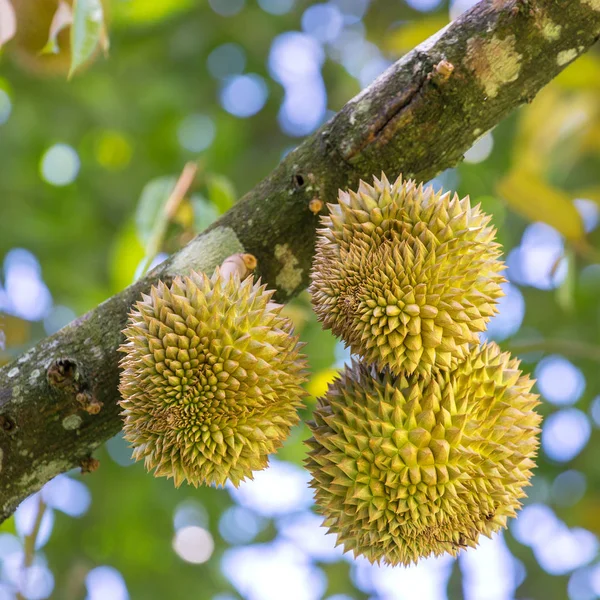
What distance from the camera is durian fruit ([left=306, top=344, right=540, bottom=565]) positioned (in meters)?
1.68

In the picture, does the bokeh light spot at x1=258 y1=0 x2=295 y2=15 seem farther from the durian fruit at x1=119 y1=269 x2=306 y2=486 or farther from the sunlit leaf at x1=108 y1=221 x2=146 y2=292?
the durian fruit at x1=119 y1=269 x2=306 y2=486

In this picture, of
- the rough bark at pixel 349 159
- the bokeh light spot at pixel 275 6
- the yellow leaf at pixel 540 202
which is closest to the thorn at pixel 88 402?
the rough bark at pixel 349 159

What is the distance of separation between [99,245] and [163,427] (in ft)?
11.2

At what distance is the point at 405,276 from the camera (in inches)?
64.6

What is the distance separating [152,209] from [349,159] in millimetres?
1310

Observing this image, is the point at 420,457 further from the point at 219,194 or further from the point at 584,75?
the point at 584,75

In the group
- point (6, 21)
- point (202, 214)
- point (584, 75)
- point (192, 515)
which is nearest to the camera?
point (6, 21)

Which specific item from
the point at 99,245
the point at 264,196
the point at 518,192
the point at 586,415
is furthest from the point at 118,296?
the point at 586,415

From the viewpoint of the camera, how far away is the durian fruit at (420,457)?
5.51 ft

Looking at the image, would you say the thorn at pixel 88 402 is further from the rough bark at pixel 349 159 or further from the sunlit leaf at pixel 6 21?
the sunlit leaf at pixel 6 21

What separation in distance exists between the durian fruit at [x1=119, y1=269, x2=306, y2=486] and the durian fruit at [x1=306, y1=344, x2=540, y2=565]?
6.3 inches

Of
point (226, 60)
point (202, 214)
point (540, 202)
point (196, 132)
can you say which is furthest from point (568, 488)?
point (226, 60)

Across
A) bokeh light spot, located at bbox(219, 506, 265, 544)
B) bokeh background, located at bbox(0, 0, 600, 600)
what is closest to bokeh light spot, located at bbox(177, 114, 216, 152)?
bokeh background, located at bbox(0, 0, 600, 600)

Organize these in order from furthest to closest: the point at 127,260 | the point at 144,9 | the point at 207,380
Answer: the point at 144,9 < the point at 127,260 < the point at 207,380
